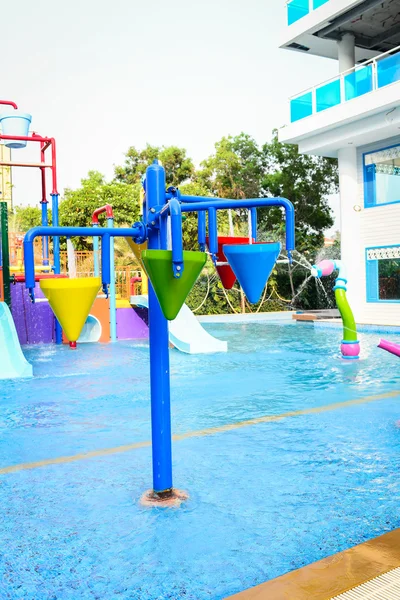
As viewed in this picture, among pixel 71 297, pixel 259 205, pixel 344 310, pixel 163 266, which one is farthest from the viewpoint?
pixel 344 310

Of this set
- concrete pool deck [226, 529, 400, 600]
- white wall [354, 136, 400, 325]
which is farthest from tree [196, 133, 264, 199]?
concrete pool deck [226, 529, 400, 600]

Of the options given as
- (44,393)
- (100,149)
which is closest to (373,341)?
(44,393)

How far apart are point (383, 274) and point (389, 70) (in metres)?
5.21

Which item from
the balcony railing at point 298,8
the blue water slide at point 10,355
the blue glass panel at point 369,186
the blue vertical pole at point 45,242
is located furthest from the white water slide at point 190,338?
the balcony railing at point 298,8

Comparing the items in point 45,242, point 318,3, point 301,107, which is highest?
point 318,3

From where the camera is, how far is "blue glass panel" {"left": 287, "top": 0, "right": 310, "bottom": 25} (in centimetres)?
1689

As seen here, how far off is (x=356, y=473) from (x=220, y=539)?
4.08ft

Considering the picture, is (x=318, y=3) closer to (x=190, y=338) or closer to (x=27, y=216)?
(x=190, y=338)

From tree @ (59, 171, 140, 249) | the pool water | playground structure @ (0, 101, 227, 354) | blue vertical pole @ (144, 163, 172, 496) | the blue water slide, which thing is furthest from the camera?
tree @ (59, 171, 140, 249)

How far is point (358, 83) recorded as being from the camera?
14.9 meters

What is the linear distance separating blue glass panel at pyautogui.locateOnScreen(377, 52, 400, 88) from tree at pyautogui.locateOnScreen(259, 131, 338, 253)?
14732 mm

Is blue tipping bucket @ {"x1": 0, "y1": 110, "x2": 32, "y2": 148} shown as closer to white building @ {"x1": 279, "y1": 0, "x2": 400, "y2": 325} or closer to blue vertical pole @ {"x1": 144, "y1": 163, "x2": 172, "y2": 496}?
white building @ {"x1": 279, "y1": 0, "x2": 400, "y2": 325}

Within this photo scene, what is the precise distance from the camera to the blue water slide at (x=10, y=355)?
26.8 feet

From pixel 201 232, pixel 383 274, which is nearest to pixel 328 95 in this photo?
pixel 383 274
